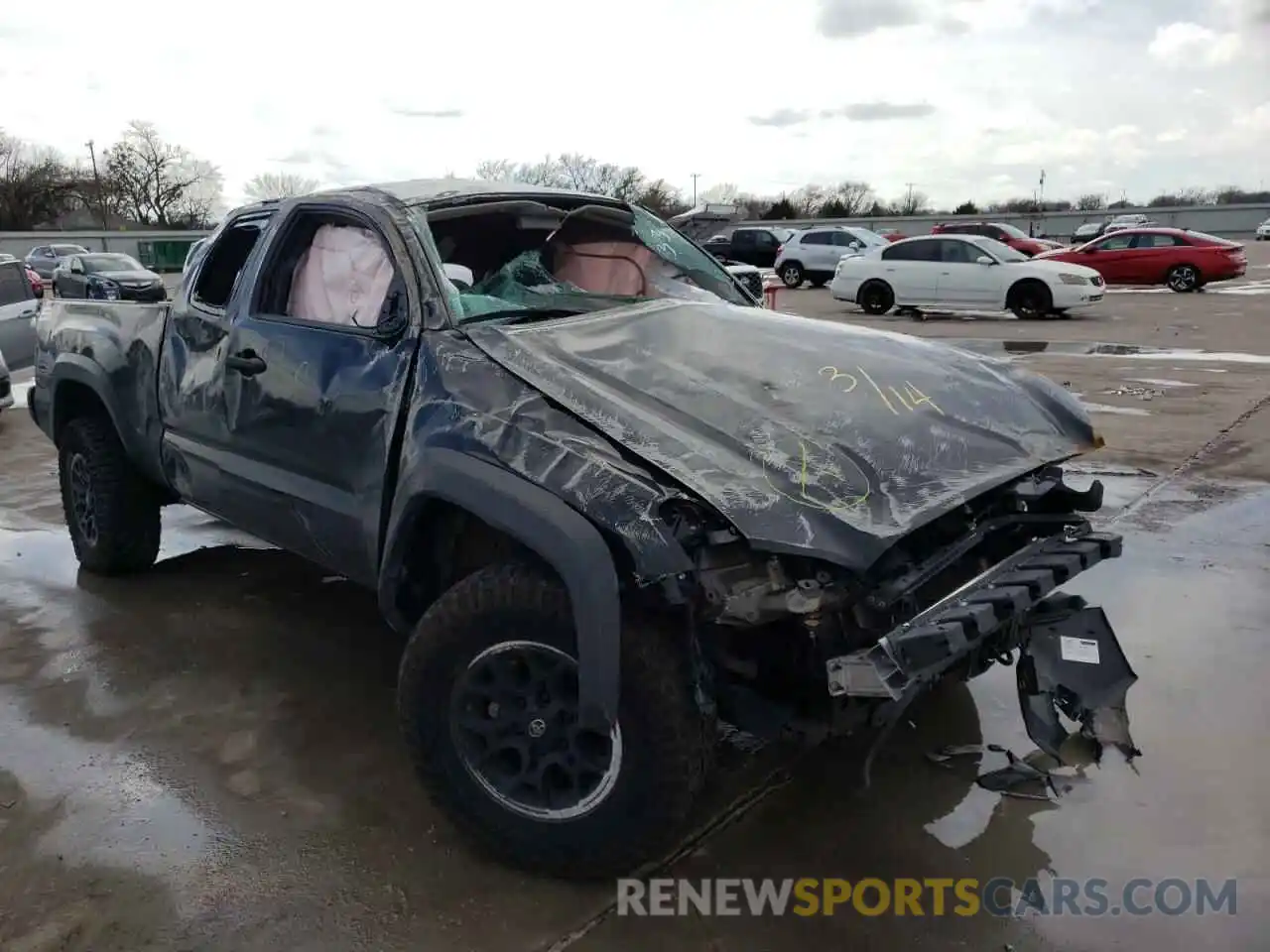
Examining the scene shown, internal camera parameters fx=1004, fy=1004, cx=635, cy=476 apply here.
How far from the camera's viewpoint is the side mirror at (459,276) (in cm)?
328

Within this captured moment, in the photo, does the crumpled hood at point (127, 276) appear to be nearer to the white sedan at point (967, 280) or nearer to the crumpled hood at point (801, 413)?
the white sedan at point (967, 280)

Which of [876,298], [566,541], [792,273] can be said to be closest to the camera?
[566,541]

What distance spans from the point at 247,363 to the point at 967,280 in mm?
15413

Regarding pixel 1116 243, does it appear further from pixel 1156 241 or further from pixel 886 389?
pixel 886 389

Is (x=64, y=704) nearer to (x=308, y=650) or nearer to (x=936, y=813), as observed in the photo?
(x=308, y=650)

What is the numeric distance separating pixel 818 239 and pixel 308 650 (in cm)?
2288

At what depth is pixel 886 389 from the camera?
122 inches

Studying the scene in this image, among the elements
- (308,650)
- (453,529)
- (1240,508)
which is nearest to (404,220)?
(453,529)

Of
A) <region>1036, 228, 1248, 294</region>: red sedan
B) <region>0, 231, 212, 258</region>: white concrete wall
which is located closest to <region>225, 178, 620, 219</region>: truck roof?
<region>1036, 228, 1248, 294</region>: red sedan

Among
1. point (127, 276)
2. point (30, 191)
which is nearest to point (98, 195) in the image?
point (30, 191)

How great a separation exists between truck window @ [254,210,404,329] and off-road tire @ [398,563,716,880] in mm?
1175

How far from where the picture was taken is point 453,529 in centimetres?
298

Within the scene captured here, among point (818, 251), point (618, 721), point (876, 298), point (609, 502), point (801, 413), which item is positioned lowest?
point (876, 298)

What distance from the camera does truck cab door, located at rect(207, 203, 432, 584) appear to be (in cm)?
313
